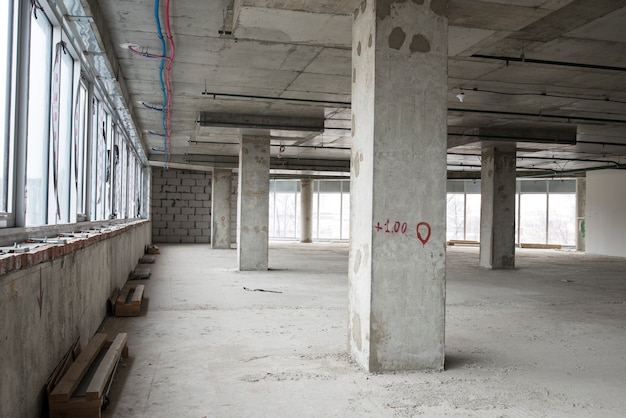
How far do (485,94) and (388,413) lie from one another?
25.6 ft

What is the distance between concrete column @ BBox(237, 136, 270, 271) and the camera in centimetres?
1384

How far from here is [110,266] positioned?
26.8 feet

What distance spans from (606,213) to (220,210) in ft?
48.3

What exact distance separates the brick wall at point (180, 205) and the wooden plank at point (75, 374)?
21.5 m

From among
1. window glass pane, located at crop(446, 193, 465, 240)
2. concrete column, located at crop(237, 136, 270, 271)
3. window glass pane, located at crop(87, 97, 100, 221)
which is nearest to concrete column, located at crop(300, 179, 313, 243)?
window glass pane, located at crop(446, 193, 465, 240)

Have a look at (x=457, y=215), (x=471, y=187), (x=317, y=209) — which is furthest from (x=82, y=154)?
(x=457, y=215)

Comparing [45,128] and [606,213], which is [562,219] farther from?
[45,128]

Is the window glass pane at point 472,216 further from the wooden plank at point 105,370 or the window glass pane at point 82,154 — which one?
the wooden plank at point 105,370

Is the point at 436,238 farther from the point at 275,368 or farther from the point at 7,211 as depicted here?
the point at 7,211

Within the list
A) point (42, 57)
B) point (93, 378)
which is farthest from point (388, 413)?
point (42, 57)

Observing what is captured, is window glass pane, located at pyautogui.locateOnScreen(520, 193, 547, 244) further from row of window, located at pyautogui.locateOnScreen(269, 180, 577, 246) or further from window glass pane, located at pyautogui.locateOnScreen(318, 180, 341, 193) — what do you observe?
window glass pane, located at pyautogui.locateOnScreen(318, 180, 341, 193)

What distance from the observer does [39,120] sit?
237 inches

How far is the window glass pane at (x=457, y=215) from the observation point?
98.4 feet

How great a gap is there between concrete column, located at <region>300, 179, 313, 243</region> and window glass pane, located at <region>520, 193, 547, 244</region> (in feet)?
34.5
